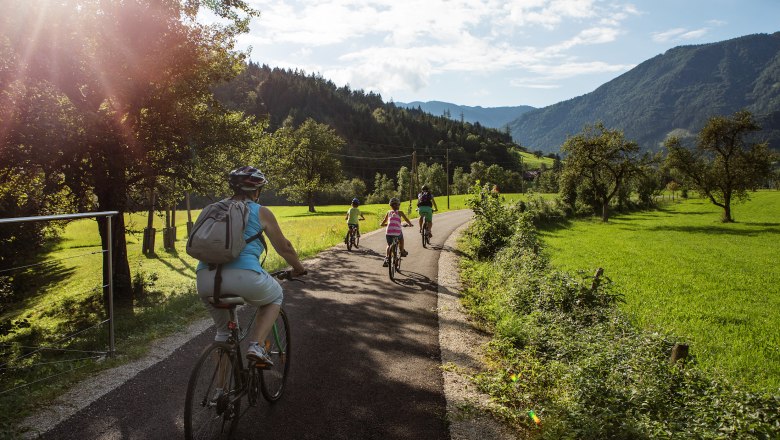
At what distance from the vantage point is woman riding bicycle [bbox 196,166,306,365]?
349 cm

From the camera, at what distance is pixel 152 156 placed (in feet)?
45.4

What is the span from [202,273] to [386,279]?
8158 millimetres

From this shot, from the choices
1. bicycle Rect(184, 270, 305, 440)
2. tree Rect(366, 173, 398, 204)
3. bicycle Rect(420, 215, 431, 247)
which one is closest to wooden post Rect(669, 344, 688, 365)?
bicycle Rect(184, 270, 305, 440)

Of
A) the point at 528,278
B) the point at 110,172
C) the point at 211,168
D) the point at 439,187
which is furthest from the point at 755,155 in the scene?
the point at 439,187

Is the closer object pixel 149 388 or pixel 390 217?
pixel 149 388

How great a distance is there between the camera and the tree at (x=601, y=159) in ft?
152

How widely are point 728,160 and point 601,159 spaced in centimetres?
1224

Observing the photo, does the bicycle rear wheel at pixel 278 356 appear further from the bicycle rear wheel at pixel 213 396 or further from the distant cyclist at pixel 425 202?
the distant cyclist at pixel 425 202

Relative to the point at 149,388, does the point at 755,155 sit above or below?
above

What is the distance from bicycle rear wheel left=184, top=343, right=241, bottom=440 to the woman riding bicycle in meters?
0.21

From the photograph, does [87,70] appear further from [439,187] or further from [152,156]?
[439,187]

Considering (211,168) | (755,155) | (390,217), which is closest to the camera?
(390,217)

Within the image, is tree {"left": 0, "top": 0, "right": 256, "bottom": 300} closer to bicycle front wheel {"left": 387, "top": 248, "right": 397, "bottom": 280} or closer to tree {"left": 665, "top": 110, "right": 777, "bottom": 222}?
bicycle front wheel {"left": 387, "top": 248, "right": 397, "bottom": 280}

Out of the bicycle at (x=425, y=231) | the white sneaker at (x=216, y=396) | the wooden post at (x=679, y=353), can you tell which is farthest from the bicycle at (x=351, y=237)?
the white sneaker at (x=216, y=396)
